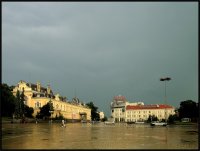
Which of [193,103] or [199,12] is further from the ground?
[199,12]

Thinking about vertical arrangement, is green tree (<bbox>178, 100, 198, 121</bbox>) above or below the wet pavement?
below

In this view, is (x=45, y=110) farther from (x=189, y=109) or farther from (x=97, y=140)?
(x=97, y=140)

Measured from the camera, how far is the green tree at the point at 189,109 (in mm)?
131625

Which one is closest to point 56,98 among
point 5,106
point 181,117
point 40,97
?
point 40,97

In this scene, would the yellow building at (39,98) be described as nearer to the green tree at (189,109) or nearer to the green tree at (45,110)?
the green tree at (45,110)

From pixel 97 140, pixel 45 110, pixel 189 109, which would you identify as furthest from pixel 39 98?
pixel 97 140

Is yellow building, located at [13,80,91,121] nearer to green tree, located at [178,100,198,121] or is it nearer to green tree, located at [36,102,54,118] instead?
green tree, located at [36,102,54,118]

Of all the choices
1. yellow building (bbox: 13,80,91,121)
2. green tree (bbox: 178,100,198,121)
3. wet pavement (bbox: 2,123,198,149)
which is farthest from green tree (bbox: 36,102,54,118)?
wet pavement (bbox: 2,123,198,149)

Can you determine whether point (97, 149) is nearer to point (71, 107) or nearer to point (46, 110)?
point (46, 110)

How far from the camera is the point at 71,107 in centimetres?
18338

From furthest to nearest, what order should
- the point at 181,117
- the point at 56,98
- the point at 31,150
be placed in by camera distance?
the point at 56,98 → the point at 181,117 → the point at 31,150

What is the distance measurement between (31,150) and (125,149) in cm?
529

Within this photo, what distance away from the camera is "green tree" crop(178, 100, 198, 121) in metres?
132

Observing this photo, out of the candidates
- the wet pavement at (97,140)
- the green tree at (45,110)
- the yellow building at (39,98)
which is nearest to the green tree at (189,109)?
the green tree at (45,110)
